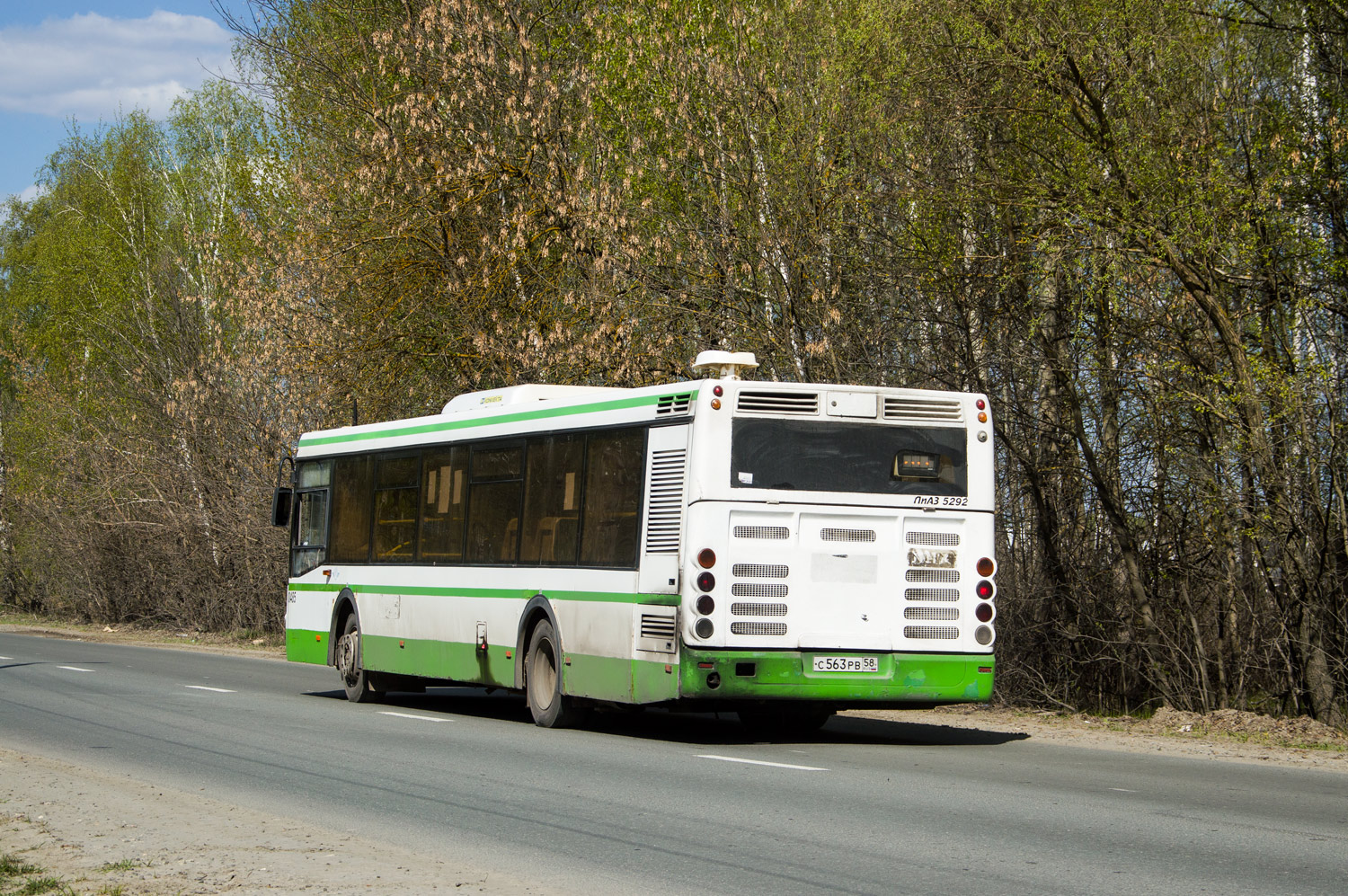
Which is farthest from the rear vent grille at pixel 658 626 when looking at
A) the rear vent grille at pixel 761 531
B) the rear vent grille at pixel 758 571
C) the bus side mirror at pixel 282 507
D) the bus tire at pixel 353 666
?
the bus side mirror at pixel 282 507

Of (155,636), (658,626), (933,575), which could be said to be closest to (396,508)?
(658,626)

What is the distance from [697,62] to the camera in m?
21.9

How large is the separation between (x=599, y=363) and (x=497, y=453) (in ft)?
22.9

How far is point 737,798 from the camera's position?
10.2m

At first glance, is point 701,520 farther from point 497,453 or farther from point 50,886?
point 50,886

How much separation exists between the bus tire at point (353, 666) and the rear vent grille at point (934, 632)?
7.95 metres

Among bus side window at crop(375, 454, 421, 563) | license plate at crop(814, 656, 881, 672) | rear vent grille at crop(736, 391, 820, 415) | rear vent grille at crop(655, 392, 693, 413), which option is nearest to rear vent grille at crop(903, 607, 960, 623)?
license plate at crop(814, 656, 881, 672)

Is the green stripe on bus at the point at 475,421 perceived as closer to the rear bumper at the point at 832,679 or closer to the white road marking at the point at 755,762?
the rear bumper at the point at 832,679

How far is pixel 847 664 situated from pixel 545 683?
347 centimetres

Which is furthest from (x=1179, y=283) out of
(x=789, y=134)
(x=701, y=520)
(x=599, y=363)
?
(x=599, y=363)

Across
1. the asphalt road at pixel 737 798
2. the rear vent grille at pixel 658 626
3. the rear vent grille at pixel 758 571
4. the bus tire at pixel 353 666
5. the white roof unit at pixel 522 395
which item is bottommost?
the asphalt road at pixel 737 798

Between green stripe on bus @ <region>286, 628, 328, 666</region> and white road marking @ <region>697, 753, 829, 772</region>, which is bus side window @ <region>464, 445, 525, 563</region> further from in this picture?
green stripe on bus @ <region>286, 628, 328, 666</region>

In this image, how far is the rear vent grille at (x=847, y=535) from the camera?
13602 millimetres

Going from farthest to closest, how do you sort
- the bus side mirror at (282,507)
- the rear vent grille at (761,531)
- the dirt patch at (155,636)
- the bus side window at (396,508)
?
the dirt patch at (155,636)
the bus side mirror at (282,507)
the bus side window at (396,508)
the rear vent grille at (761,531)
